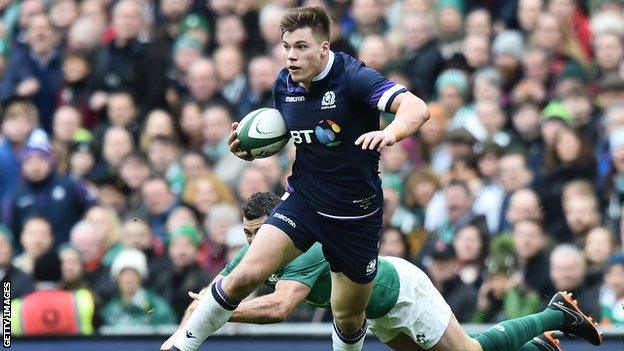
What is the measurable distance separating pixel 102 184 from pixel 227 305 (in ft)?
19.0

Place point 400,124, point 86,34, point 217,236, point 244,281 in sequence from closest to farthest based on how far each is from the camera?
point 400,124, point 244,281, point 217,236, point 86,34

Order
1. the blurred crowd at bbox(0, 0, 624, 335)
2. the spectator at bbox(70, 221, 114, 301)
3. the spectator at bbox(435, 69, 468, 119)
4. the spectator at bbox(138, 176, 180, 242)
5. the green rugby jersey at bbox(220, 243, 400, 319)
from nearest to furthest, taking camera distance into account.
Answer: the green rugby jersey at bbox(220, 243, 400, 319) < the blurred crowd at bbox(0, 0, 624, 335) < the spectator at bbox(70, 221, 114, 301) < the spectator at bbox(138, 176, 180, 242) < the spectator at bbox(435, 69, 468, 119)

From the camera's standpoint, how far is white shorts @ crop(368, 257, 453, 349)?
1087 cm

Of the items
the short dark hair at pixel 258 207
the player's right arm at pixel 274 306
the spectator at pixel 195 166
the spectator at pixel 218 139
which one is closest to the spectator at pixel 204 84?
the spectator at pixel 218 139

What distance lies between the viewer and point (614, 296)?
41.4 feet

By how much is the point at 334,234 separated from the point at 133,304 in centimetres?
373

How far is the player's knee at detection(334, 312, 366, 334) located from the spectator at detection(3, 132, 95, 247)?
511cm

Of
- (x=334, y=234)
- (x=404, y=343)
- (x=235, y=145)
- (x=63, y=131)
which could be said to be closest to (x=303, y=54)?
(x=235, y=145)

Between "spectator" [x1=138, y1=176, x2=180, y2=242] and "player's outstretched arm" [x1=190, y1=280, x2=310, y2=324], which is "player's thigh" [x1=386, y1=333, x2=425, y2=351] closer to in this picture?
"player's outstretched arm" [x1=190, y1=280, x2=310, y2=324]

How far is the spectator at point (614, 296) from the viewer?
12523 mm

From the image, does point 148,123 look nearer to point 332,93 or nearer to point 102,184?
point 102,184

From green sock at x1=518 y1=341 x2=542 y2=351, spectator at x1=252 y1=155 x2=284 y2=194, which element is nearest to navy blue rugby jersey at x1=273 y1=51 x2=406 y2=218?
green sock at x1=518 y1=341 x2=542 y2=351

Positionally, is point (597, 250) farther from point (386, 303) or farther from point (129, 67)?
Answer: point (129, 67)

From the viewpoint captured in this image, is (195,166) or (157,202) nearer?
(157,202)
